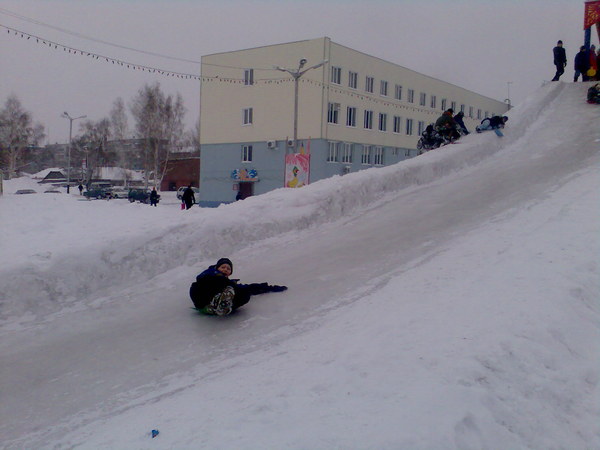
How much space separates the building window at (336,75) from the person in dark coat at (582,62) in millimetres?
18339

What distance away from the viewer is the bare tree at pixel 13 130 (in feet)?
192

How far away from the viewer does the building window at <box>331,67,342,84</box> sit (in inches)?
1502

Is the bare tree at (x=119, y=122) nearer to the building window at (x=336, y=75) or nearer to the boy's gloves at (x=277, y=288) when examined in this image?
the building window at (x=336, y=75)

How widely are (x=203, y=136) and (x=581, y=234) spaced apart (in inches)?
1635

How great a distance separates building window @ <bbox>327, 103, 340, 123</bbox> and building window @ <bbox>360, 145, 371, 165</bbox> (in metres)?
4.55

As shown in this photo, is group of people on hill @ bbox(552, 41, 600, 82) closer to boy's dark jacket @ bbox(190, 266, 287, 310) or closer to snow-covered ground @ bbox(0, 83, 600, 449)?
snow-covered ground @ bbox(0, 83, 600, 449)

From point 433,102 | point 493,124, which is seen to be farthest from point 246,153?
point 493,124

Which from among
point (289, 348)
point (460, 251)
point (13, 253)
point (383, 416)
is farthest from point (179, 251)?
point (383, 416)

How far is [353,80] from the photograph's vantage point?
40500 millimetres

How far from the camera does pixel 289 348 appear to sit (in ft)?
15.9

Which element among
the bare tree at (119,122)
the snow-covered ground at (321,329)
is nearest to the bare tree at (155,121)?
the bare tree at (119,122)

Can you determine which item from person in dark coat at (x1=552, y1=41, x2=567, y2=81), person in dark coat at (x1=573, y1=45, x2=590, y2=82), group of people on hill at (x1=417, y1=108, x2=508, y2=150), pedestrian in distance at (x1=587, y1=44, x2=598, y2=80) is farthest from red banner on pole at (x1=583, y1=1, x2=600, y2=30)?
group of people on hill at (x1=417, y1=108, x2=508, y2=150)

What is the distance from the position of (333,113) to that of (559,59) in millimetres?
18114

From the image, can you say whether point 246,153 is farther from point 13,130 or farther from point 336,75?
point 13,130
